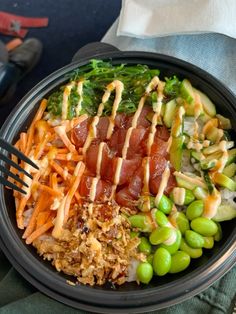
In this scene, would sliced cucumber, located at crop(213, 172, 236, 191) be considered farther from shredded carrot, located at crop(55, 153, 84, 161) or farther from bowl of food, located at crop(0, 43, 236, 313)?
shredded carrot, located at crop(55, 153, 84, 161)

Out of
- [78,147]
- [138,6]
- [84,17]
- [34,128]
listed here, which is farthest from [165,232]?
[84,17]

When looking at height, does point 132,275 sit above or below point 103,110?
below

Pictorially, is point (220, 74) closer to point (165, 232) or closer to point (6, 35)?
point (165, 232)

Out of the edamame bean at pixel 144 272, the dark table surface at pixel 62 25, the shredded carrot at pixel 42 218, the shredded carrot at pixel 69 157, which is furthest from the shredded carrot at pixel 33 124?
the dark table surface at pixel 62 25

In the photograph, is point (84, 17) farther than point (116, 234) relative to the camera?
Yes

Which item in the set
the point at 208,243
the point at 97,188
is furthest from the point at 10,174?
the point at 208,243

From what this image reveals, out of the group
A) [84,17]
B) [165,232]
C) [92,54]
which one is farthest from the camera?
[84,17]

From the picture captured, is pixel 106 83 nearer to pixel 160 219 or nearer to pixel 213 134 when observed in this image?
pixel 213 134
